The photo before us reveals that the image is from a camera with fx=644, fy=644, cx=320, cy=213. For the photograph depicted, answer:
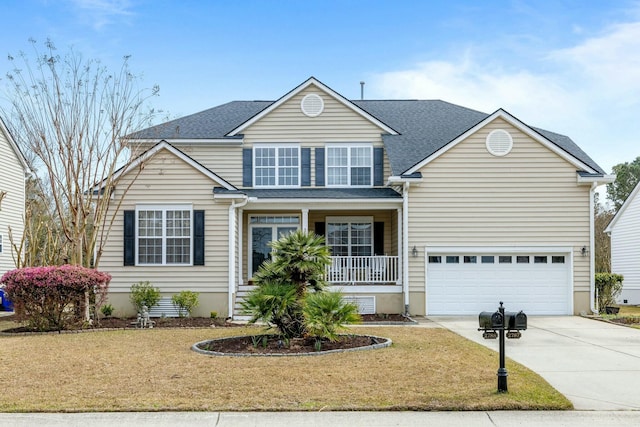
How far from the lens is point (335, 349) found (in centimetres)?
1142

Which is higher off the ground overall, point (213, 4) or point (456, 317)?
point (213, 4)

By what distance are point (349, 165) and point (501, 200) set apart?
16.9 ft

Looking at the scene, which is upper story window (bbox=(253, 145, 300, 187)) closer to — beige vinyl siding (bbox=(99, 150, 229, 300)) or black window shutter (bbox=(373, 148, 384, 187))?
black window shutter (bbox=(373, 148, 384, 187))

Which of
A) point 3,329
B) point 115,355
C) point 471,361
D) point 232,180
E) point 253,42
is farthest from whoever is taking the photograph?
point 232,180

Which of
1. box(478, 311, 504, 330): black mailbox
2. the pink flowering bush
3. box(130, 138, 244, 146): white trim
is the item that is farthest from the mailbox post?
box(130, 138, 244, 146): white trim

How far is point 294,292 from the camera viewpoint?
11898 millimetres

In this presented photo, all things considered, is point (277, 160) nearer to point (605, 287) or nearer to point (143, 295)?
point (143, 295)

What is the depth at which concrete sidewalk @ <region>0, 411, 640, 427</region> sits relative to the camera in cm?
690

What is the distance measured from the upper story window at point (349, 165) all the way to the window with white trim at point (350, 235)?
1376 millimetres

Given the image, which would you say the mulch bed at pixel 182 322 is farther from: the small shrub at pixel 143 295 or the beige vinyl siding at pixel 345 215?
the beige vinyl siding at pixel 345 215

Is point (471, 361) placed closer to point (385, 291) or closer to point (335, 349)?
point (335, 349)

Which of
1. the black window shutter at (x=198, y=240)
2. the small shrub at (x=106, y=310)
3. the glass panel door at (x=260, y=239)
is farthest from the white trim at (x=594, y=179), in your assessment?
the small shrub at (x=106, y=310)

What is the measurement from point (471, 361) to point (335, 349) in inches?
96.0

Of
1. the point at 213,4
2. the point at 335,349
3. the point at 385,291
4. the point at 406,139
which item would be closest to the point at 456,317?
the point at 385,291
